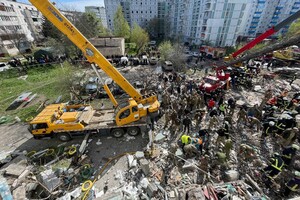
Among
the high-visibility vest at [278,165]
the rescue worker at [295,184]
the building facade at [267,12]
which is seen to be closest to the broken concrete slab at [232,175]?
the high-visibility vest at [278,165]

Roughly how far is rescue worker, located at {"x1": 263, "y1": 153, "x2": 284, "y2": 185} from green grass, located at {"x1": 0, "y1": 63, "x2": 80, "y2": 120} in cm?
1529

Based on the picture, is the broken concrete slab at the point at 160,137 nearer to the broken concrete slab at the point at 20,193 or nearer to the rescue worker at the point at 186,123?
the rescue worker at the point at 186,123

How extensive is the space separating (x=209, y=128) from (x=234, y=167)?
254cm

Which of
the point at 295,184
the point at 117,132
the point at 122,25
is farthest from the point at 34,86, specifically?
the point at 122,25

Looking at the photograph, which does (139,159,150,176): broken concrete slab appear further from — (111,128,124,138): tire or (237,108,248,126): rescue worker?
(237,108,248,126): rescue worker

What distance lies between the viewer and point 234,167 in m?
6.34

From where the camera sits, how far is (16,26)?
36.7 m

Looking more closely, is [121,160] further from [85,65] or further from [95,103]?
[85,65]

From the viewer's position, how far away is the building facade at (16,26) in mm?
31250

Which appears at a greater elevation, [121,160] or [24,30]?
[24,30]

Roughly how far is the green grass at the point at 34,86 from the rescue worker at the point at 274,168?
15.3 metres

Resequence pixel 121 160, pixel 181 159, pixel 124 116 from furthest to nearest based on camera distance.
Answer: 1. pixel 124 116
2. pixel 121 160
3. pixel 181 159

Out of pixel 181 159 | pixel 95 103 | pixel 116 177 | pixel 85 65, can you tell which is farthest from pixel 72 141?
pixel 85 65

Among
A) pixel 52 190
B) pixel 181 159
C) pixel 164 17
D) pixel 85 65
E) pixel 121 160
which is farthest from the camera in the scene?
pixel 164 17
